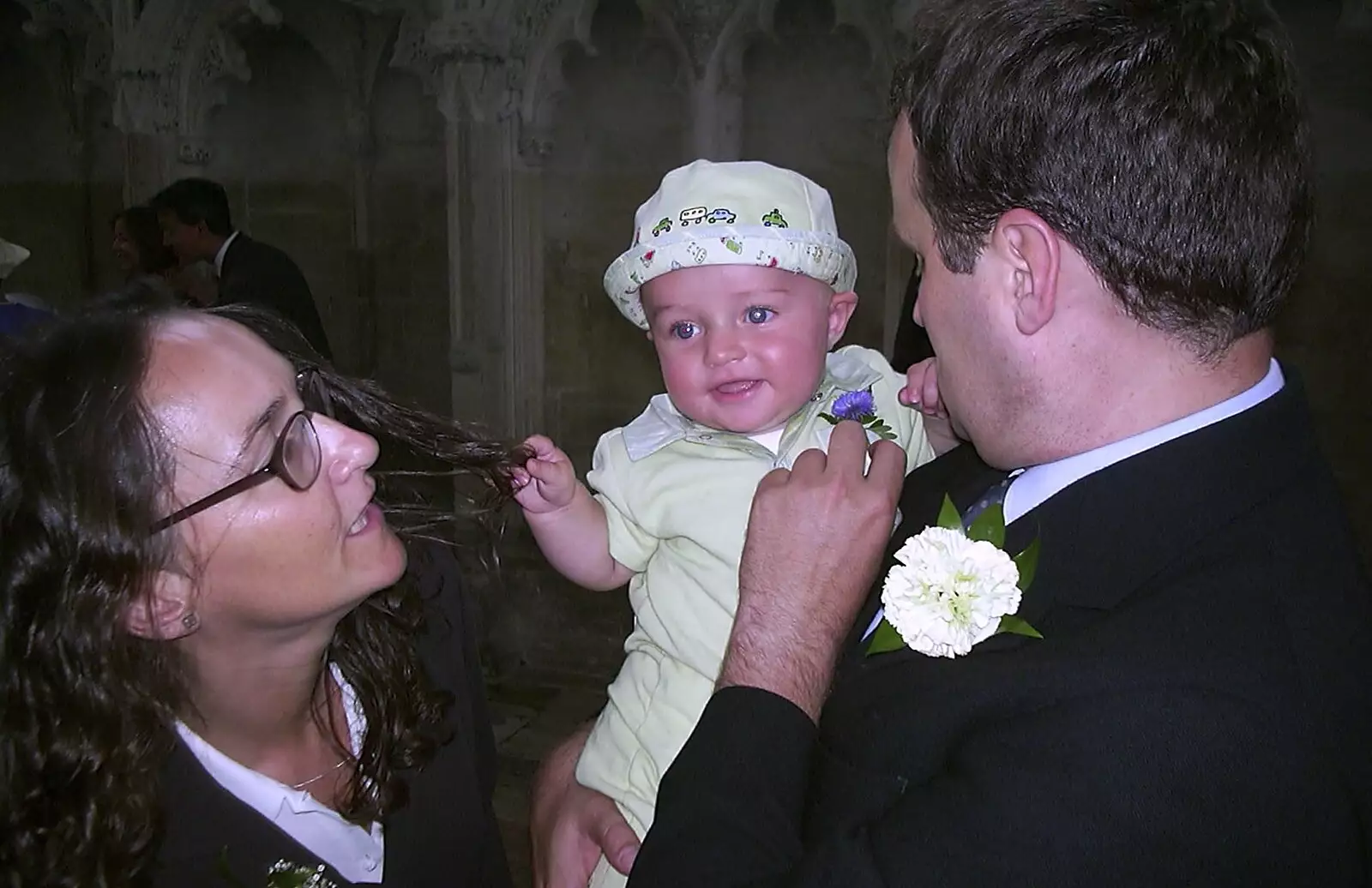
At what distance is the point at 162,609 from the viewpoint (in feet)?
3.91

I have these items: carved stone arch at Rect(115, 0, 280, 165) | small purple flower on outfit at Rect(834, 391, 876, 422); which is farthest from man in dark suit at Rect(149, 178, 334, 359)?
small purple flower on outfit at Rect(834, 391, 876, 422)

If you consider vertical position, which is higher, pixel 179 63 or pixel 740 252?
pixel 179 63

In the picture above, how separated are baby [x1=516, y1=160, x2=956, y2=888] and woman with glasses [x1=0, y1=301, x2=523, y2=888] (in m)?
0.34

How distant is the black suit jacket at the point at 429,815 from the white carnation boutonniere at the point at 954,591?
2.40 feet

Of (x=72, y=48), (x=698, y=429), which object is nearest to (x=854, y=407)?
(x=698, y=429)

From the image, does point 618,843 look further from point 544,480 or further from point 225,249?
point 225,249

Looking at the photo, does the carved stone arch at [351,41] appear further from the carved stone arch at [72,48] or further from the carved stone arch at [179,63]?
the carved stone arch at [72,48]

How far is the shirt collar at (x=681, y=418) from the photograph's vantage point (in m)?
1.62

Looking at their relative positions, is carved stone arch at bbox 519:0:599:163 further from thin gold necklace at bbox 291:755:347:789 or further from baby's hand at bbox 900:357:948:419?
thin gold necklace at bbox 291:755:347:789

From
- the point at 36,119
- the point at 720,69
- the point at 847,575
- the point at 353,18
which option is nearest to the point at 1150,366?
the point at 847,575

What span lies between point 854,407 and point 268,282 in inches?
130

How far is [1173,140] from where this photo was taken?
3.15 ft

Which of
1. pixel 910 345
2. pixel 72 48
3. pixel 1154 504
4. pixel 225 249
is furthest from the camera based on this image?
pixel 72 48

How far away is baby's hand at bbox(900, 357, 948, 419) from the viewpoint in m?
1.53
